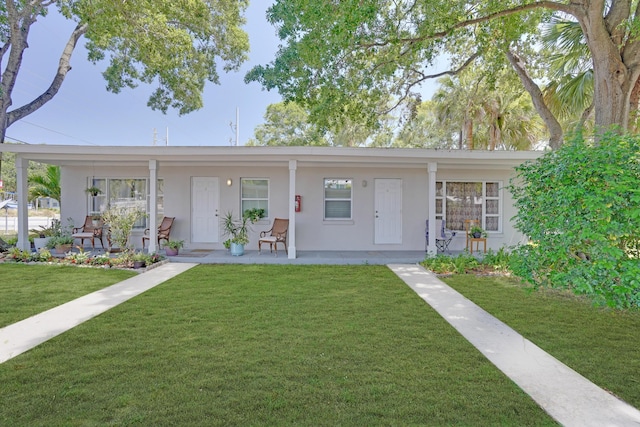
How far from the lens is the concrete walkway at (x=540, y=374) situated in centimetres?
222

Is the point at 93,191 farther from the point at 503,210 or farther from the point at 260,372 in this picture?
the point at 503,210

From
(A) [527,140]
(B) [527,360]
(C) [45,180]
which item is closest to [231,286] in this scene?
(B) [527,360]

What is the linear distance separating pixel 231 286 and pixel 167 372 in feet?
9.14

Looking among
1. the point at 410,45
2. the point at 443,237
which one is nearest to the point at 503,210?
the point at 443,237

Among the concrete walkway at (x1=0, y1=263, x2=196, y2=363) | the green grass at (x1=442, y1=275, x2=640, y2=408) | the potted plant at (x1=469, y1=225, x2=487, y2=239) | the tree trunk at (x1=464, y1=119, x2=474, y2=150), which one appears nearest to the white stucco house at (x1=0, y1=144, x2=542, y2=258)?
the potted plant at (x1=469, y1=225, x2=487, y2=239)

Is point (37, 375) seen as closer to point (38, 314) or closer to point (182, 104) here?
point (38, 314)

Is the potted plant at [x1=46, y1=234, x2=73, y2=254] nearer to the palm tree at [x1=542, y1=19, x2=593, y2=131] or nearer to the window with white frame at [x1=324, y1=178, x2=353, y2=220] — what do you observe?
the window with white frame at [x1=324, y1=178, x2=353, y2=220]

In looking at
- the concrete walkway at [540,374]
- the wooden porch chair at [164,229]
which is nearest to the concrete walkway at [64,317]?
the wooden porch chair at [164,229]

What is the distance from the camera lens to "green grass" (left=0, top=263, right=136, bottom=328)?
425cm

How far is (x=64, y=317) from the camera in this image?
3973 mm

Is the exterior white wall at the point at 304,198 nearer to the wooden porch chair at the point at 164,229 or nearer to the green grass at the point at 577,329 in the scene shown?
the wooden porch chair at the point at 164,229

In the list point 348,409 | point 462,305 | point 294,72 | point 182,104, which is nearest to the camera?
point 348,409

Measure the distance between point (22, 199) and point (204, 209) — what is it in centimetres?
406

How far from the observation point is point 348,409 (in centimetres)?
224
